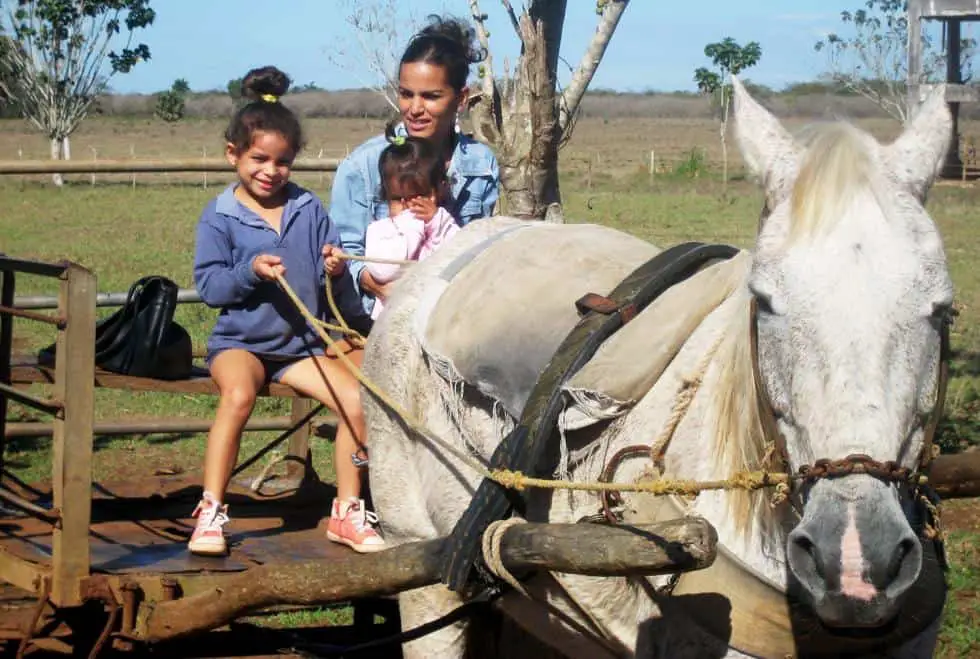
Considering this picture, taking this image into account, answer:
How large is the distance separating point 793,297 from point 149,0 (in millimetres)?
45986

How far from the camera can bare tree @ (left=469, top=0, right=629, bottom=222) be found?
19.3ft

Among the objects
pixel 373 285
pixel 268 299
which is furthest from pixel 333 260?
pixel 268 299

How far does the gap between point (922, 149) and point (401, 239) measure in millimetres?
2180

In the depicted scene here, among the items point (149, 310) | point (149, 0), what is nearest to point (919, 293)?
point (149, 310)

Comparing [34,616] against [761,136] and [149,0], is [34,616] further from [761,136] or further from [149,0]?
[149,0]

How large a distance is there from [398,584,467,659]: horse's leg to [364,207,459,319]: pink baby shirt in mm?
1065

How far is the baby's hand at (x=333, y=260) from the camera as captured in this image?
426 centimetres

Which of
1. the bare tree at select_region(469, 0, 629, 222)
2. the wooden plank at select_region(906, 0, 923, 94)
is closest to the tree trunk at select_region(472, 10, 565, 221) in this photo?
the bare tree at select_region(469, 0, 629, 222)

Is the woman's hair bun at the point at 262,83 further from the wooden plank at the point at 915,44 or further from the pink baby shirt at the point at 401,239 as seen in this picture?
the wooden plank at the point at 915,44

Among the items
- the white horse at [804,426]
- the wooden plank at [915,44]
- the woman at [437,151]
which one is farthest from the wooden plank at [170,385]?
the wooden plank at [915,44]

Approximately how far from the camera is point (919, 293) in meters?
2.26

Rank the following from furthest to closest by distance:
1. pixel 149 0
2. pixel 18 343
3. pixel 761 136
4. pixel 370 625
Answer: pixel 149 0, pixel 18 343, pixel 370 625, pixel 761 136

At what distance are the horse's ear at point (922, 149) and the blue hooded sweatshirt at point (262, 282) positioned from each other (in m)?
2.42

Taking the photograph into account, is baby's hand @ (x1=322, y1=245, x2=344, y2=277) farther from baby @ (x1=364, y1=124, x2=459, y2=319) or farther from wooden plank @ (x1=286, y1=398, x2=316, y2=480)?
wooden plank @ (x1=286, y1=398, x2=316, y2=480)
